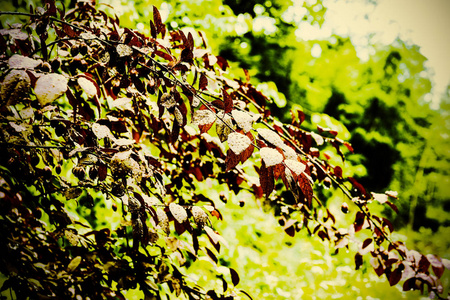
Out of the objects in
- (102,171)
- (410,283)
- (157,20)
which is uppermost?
(157,20)

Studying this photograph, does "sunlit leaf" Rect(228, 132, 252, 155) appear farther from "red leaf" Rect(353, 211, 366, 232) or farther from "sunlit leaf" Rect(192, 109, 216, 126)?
"red leaf" Rect(353, 211, 366, 232)

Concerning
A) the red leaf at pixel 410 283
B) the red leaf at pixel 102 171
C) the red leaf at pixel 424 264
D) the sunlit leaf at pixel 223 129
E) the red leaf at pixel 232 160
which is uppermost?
the sunlit leaf at pixel 223 129

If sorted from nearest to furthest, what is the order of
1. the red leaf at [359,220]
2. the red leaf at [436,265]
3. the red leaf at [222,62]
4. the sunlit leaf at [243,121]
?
the sunlit leaf at [243,121], the red leaf at [436,265], the red leaf at [359,220], the red leaf at [222,62]

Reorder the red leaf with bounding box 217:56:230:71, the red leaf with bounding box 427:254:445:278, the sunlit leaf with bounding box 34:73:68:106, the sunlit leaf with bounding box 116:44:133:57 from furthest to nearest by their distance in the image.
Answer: the red leaf with bounding box 217:56:230:71
the red leaf with bounding box 427:254:445:278
the sunlit leaf with bounding box 116:44:133:57
the sunlit leaf with bounding box 34:73:68:106

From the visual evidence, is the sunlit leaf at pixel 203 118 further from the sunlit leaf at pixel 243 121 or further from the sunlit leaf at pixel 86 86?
the sunlit leaf at pixel 86 86

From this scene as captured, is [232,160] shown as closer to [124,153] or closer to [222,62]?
[124,153]

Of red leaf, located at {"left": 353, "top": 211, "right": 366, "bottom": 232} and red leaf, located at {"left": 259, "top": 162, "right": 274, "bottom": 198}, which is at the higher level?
red leaf, located at {"left": 259, "top": 162, "right": 274, "bottom": 198}

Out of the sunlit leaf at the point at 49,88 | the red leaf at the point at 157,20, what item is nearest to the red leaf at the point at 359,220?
the red leaf at the point at 157,20

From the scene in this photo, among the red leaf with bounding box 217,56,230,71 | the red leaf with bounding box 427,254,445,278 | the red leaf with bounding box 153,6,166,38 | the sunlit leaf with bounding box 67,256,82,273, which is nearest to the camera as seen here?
the red leaf with bounding box 153,6,166,38

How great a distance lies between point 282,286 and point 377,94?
16.6 feet

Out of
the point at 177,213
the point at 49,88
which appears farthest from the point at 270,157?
the point at 49,88

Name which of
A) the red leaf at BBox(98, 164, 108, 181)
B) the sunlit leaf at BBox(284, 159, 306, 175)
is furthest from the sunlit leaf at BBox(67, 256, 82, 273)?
the sunlit leaf at BBox(284, 159, 306, 175)

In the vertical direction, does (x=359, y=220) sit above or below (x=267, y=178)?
below

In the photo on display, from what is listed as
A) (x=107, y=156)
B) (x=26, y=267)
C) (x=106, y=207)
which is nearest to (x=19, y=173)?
(x=26, y=267)
